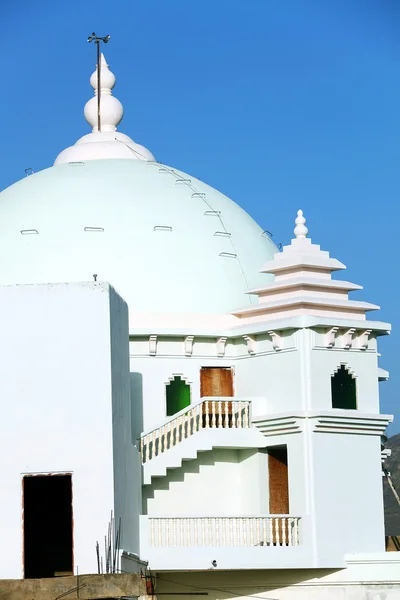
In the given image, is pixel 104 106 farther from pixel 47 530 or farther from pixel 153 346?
pixel 47 530

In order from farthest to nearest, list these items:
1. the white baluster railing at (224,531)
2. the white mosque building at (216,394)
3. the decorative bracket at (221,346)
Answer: the decorative bracket at (221,346) → the white mosque building at (216,394) → the white baluster railing at (224,531)

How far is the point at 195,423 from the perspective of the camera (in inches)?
1559

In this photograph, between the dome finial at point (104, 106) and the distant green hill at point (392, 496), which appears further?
the distant green hill at point (392, 496)

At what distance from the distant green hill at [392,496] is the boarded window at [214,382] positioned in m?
18.4

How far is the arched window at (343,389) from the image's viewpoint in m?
39.6

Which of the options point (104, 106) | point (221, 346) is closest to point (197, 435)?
point (221, 346)

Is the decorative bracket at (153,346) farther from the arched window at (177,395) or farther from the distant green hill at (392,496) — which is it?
the distant green hill at (392,496)

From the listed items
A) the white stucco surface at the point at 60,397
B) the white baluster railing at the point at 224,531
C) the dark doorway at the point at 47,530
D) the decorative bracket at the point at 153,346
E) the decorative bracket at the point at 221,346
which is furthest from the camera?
the decorative bracket at the point at 221,346

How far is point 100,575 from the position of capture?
101ft

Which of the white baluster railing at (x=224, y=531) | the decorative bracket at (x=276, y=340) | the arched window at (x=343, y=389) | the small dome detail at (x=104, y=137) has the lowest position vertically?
the white baluster railing at (x=224, y=531)

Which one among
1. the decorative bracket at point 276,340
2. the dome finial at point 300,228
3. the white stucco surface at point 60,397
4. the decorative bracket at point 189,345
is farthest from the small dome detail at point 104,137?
the white stucco surface at point 60,397

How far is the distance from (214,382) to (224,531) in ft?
13.2

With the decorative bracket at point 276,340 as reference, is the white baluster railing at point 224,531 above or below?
below

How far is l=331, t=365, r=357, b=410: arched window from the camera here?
39.6m
